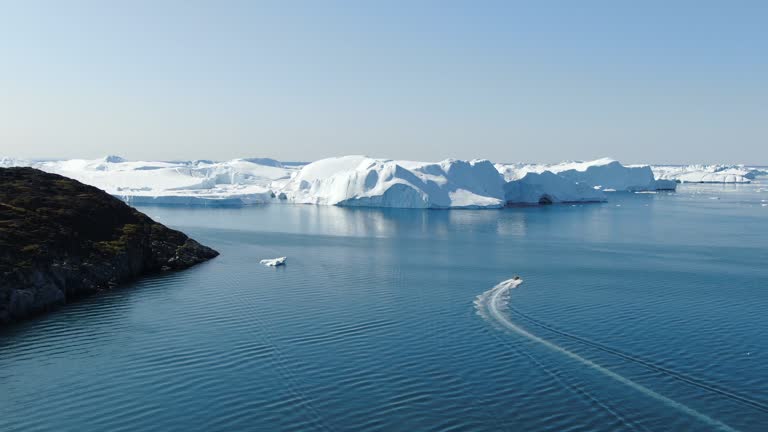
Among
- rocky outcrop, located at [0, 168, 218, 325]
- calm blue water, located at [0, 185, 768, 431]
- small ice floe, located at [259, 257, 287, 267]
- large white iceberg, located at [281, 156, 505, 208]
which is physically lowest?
calm blue water, located at [0, 185, 768, 431]

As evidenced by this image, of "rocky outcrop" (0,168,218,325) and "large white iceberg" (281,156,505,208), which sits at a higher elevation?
"large white iceberg" (281,156,505,208)

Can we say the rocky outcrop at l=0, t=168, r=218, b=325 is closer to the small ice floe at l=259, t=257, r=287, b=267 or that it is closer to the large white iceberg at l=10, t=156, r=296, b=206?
the small ice floe at l=259, t=257, r=287, b=267

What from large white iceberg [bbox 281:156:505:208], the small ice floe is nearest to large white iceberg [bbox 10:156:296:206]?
large white iceberg [bbox 281:156:505:208]

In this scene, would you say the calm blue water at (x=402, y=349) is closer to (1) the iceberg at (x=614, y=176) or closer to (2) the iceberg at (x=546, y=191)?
(2) the iceberg at (x=546, y=191)

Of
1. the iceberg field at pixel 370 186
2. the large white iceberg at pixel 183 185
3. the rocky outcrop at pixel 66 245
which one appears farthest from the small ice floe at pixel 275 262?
the large white iceberg at pixel 183 185

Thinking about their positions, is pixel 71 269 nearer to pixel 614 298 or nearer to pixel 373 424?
pixel 373 424
